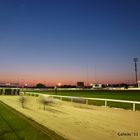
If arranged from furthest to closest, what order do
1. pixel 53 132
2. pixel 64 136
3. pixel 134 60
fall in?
pixel 134 60 → pixel 53 132 → pixel 64 136

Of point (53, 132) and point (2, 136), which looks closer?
point (2, 136)

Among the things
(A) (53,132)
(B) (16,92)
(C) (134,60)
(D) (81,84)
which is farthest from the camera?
(D) (81,84)

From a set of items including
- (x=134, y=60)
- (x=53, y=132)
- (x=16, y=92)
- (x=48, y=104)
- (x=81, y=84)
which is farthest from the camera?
(x=81, y=84)

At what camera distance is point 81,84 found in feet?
589

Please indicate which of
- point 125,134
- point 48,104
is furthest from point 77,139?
point 48,104

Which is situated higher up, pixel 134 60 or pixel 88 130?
pixel 134 60

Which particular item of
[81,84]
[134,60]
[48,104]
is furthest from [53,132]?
[81,84]

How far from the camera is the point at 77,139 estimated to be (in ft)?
33.6

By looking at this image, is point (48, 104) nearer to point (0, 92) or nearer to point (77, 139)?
point (77, 139)

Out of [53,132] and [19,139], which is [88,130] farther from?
[19,139]

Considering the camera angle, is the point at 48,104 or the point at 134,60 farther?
the point at 134,60

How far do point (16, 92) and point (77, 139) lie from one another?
182 feet

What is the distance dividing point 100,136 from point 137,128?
2.44 m

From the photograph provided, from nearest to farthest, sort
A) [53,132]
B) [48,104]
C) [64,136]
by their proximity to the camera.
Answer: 1. [64,136]
2. [53,132]
3. [48,104]
